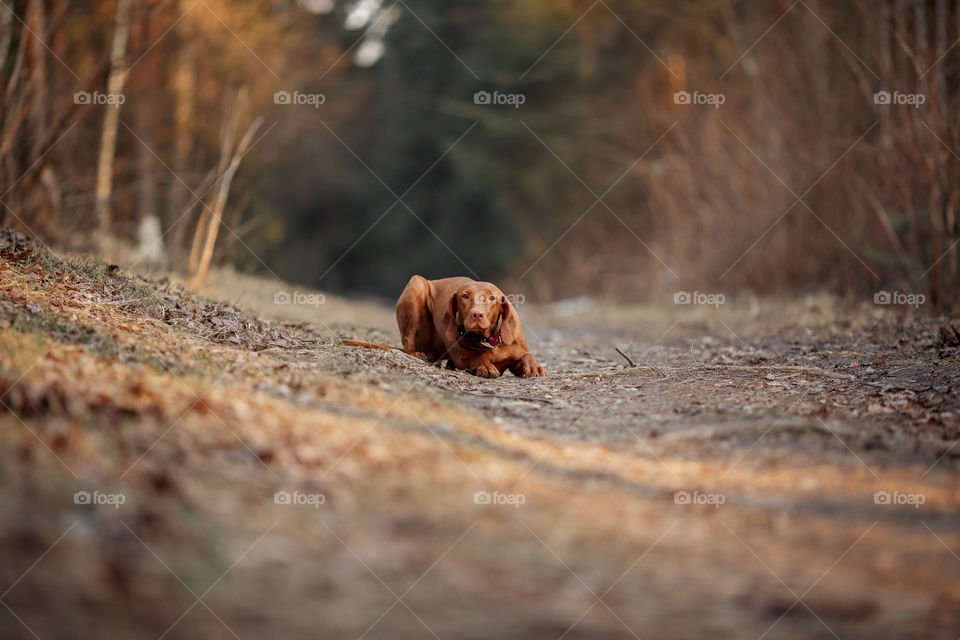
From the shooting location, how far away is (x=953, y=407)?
5.67m

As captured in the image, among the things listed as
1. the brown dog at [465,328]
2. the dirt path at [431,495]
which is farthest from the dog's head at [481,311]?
the dirt path at [431,495]

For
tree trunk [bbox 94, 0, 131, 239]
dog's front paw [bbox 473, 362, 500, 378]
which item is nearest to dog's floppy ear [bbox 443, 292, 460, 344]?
dog's front paw [bbox 473, 362, 500, 378]

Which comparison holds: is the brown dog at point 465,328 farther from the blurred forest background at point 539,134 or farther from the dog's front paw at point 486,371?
the blurred forest background at point 539,134

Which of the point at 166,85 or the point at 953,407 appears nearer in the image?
the point at 953,407

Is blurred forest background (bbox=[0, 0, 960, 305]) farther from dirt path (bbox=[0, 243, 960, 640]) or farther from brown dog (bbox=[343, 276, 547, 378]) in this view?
dirt path (bbox=[0, 243, 960, 640])

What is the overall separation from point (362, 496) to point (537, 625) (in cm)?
123

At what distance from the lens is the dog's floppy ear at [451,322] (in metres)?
7.02

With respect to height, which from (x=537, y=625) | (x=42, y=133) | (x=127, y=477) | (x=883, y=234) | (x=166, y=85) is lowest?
(x=537, y=625)

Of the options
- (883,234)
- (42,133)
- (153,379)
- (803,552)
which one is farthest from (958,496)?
(42,133)

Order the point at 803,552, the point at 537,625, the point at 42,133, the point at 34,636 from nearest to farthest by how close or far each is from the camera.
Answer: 1. the point at 34,636
2. the point at 537,625
3. the point at 803,552
4. the point at 42,133

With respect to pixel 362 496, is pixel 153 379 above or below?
above

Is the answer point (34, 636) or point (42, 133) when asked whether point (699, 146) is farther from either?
point (34, 636)

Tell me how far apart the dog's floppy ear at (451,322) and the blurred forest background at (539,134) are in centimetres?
386

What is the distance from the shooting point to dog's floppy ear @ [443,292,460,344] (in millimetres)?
7020
